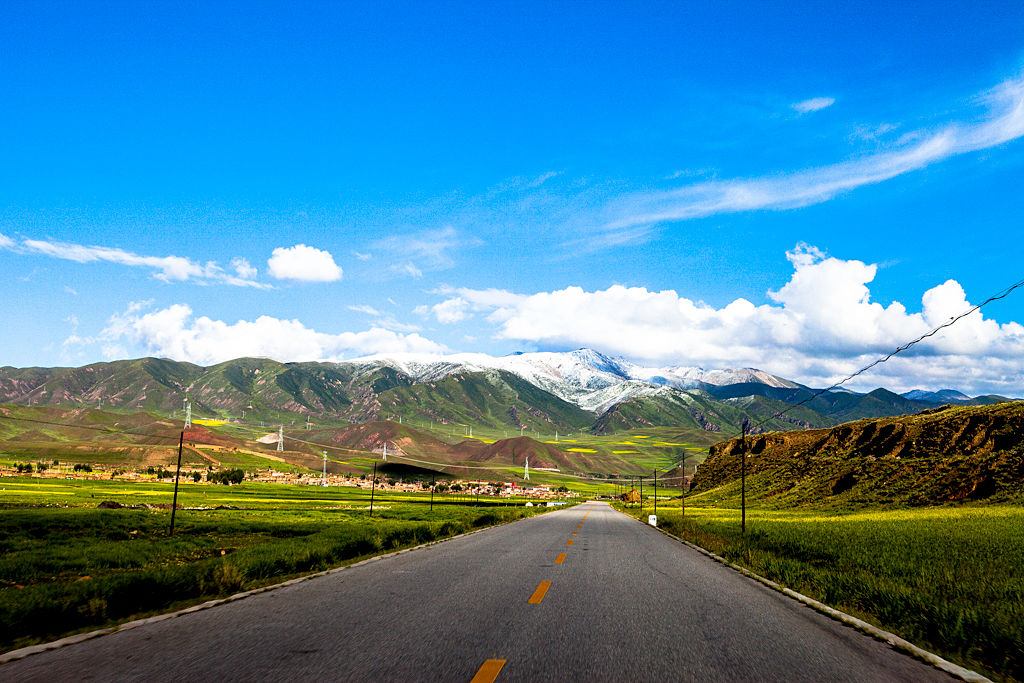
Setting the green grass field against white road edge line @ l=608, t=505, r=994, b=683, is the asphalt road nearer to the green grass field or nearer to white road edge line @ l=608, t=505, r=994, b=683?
white road edge line @ l=608, t=505, r=994, b=683

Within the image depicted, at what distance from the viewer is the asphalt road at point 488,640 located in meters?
6.35

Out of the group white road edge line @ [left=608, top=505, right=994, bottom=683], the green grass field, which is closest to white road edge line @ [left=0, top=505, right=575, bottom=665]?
white road edge line @ [left=608, top=505, right=994, bottom=683]

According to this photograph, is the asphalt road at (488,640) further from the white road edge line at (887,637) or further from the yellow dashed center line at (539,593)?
the white road edge line at (887,637)

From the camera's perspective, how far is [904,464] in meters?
74.1

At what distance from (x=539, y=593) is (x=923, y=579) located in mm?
9310

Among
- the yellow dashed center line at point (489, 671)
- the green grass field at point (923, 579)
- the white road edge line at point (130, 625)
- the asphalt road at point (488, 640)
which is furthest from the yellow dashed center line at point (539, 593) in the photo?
the green grass field at point (923, 579)

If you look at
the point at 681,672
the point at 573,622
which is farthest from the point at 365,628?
the point at 681,672

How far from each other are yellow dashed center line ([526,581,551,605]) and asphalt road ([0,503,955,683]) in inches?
2.4

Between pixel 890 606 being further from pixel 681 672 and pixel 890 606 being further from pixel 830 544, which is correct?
pixel 830 544

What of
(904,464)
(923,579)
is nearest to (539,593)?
(923,579)

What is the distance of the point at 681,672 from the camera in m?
6.49

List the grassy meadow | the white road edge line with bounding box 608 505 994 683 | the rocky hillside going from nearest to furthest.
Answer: the white road edge line with bounding box 608 505 994 683 → the grassy meadow → the rocky hillside

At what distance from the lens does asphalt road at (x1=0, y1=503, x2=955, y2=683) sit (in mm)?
6352

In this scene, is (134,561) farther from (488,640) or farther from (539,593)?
(488,640)
